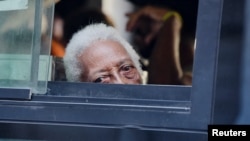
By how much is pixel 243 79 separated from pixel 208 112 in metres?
0.09

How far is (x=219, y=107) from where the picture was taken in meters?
0.65

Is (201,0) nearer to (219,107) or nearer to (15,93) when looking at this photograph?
(219,107)

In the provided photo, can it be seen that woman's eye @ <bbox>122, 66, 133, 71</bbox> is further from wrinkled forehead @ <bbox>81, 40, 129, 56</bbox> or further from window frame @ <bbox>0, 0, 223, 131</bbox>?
window frame @ <bbox>0, 0, 223, 131</bbox>

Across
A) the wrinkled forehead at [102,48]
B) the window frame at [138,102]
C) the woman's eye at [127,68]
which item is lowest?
the window frame at [138,102]

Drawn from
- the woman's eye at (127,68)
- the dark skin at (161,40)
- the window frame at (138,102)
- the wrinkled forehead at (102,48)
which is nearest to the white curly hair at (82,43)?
the wrinkled forehead at (102,48)

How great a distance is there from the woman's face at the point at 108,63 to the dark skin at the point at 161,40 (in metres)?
0.69

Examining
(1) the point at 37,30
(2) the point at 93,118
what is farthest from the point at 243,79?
(1) the point at 37,30

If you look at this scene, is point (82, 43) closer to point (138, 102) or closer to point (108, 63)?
point (108, 63)

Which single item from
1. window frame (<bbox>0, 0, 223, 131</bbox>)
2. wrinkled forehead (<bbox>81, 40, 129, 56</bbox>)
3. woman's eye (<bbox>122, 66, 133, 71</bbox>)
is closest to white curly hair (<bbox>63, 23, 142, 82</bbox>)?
wrinkled forehead (<bbox>81, 40, 129, 56</bbox>)

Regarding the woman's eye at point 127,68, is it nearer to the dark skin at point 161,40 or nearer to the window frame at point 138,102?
the window frame at point 138,102

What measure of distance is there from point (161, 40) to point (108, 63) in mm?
996

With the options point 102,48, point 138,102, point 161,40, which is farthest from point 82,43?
point 161,40

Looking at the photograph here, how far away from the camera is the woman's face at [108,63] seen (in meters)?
1.19

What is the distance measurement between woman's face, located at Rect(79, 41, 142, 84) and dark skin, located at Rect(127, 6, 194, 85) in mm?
689
